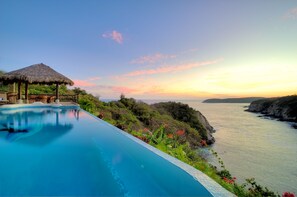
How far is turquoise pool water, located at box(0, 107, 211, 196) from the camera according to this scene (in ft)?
9.89

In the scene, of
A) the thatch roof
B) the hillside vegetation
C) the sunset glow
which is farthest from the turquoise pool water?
the sunset glow

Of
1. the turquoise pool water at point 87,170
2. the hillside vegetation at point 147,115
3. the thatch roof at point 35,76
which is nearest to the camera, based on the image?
the turquoise pool water at point 87,170

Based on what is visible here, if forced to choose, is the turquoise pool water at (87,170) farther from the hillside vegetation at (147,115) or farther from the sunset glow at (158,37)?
the sunset glow at (158,37)

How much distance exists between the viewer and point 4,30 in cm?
1493

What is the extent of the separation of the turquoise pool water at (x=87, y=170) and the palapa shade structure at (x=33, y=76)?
870 centimetres

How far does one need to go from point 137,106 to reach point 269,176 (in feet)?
45.3

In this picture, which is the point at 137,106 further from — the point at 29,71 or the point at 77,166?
the point at 77,166

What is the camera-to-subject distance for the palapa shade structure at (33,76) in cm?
1320

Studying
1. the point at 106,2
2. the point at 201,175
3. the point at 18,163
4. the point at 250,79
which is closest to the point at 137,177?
the point at 201,175

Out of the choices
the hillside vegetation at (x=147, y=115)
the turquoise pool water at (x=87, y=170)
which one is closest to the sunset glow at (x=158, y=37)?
the hillside vegetation at (x=147, y=115)

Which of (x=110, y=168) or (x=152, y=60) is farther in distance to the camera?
(x=152, y=60)

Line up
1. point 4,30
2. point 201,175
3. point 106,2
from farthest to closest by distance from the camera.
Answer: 1. point 4,30
2. point 106,2
3. point 201,175

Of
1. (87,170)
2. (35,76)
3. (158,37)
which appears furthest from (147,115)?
(87,170)

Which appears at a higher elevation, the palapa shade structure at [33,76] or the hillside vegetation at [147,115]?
the palapa shade structure at [33,76]
